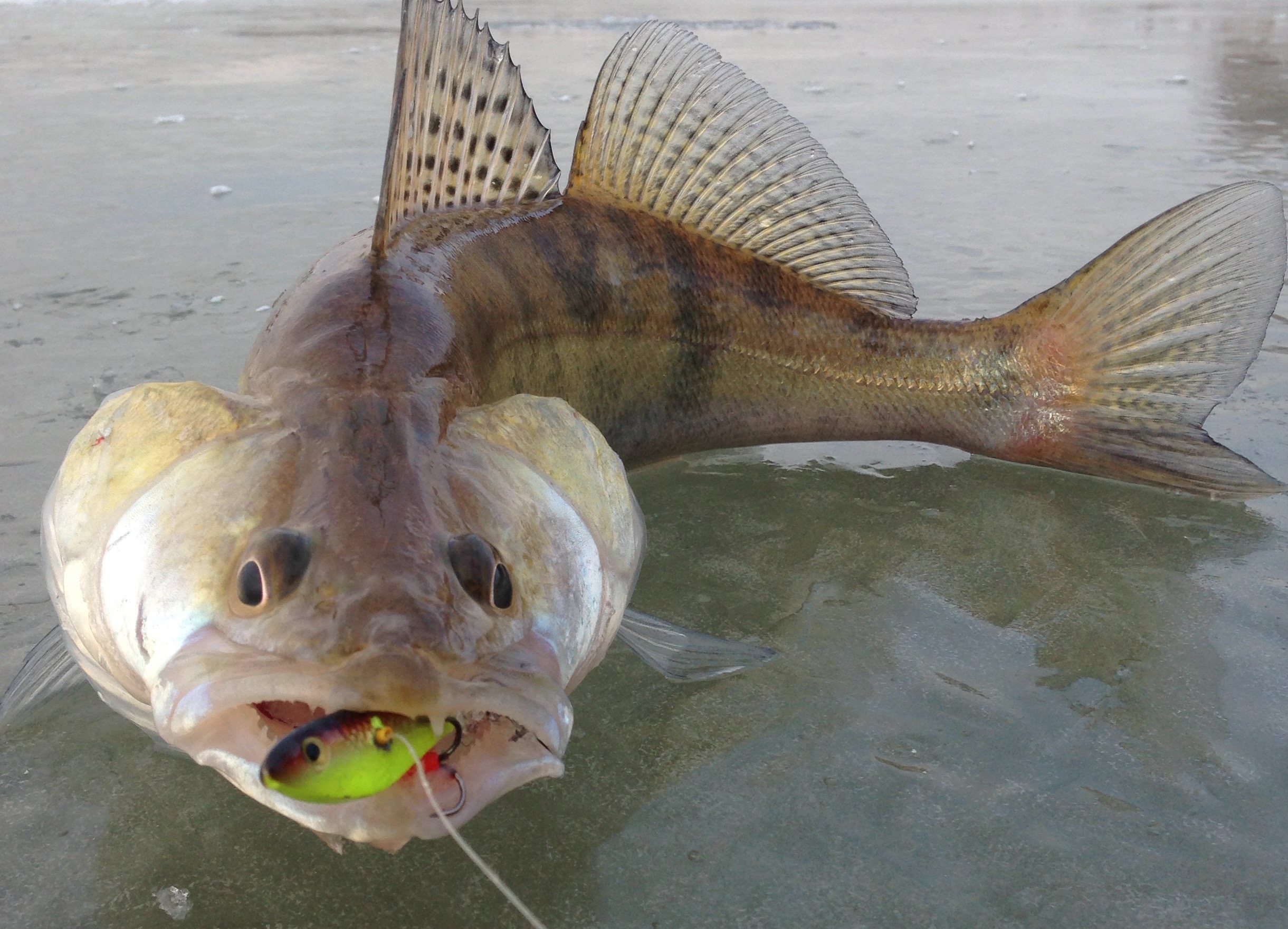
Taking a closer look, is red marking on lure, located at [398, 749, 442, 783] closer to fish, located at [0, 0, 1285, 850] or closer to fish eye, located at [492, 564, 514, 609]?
fish, located at [0, 0, 1285, 850]

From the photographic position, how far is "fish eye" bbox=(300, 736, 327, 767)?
3.95 ft

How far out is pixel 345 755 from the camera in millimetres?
1247

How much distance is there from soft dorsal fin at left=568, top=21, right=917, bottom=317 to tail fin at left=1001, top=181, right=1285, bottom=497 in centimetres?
51

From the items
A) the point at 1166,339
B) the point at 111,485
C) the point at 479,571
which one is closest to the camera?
the point at 479,571

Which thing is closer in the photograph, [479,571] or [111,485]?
[479,571]

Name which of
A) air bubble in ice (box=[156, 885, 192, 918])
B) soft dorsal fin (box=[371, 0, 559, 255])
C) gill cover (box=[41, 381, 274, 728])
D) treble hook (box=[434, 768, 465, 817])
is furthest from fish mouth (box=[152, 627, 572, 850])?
soft dorsal fin (box=[371, 0, 559, 255])

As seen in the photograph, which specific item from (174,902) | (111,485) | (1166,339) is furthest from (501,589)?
(1166,339)

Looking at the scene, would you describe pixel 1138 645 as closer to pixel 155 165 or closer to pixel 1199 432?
pixel 1199 432

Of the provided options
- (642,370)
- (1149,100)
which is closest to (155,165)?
(642,370)

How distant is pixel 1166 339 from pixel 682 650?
1.80m

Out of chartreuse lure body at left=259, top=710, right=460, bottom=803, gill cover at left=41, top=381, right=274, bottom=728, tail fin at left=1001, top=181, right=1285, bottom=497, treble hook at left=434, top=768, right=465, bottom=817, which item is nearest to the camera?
chartreuse lure body at left=259, top=710, right=460, bottom=803

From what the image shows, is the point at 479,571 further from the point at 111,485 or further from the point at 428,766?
the point at 111,485

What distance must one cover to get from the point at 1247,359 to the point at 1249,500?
39 cm

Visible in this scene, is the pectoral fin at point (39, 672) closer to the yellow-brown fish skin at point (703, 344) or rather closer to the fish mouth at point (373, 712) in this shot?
the fish mouth at point (373, 712)
